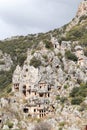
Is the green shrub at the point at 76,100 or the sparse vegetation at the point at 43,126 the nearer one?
the sparse vegetation at the point at 43,126

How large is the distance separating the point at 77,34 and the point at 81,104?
1873 inches

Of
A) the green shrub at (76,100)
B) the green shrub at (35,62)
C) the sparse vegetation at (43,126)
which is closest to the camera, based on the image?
the sparse vegetation at (43,126)

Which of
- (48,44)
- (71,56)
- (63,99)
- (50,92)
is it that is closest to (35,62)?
(71,56)

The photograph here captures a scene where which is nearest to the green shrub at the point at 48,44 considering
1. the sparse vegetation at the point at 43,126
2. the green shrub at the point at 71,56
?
the green shrub at the point at 71,56

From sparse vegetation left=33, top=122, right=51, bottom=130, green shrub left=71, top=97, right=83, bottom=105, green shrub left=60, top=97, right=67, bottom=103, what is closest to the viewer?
sparse vegetation left=33, top=122, right=51, bottom=130

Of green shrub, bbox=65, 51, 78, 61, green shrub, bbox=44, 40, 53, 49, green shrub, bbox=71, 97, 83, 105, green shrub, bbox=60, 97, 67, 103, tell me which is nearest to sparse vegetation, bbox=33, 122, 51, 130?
green shrub, bbox=60, 97, 67, 103

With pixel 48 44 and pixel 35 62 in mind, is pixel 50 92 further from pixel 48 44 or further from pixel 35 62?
pixel 48 44

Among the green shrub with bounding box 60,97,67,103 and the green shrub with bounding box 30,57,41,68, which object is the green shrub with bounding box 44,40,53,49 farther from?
the green shrub with bounding box 60,97,67,103

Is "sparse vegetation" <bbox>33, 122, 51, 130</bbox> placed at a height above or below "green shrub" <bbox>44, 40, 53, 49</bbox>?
below

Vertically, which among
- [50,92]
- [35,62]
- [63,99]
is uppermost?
[35,62]

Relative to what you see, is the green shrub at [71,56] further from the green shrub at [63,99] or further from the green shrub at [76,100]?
the green shrub at [76,100]

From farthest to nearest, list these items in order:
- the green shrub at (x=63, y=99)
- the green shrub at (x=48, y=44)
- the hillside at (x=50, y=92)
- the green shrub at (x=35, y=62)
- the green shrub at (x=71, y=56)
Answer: the green shrub at (x=48, y=44), the green shrub at (x=71, y=56), the green shrub at (x=35, y=62), the green shrub at (x=63, y=99), the hillside at (x=50, y=92)

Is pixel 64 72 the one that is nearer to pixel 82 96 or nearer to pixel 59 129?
pixel 82 96

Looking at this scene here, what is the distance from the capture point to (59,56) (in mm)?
142625
